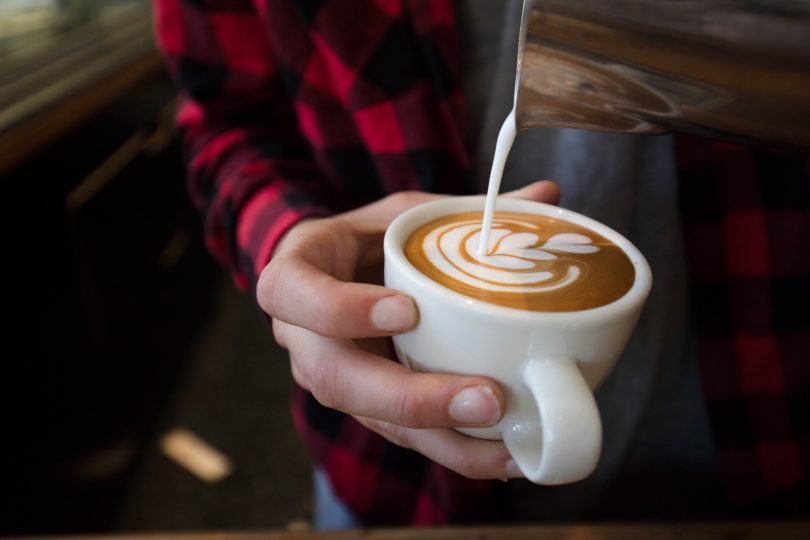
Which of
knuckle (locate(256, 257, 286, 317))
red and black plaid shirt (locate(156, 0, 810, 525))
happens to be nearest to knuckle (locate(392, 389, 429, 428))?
knuckle (locate(256, 257, 286, 317))

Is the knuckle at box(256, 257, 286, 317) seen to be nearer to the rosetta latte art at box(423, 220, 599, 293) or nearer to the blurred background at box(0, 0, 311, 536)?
the rosetta latte art at box(423, 220, 599, 293)

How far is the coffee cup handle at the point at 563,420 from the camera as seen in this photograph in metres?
0.31

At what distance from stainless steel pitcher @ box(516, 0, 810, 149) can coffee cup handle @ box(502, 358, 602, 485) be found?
14 centimetres

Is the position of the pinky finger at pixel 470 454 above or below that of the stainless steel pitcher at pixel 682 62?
below

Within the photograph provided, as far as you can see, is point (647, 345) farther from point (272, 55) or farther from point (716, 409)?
point (272, 55)

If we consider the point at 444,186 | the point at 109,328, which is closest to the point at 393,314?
the point at 444,186

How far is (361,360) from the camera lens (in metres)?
0.40

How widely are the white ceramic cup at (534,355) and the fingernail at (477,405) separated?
0.05 feet

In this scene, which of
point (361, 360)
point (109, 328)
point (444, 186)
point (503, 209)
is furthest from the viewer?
point (109, 328)

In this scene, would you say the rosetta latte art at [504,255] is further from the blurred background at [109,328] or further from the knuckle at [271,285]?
the blurred background at [109,328]

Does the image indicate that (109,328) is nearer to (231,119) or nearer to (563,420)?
(231,119)

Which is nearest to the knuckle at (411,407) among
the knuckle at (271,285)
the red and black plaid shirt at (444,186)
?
the knuckle at (271,285)

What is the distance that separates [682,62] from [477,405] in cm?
20

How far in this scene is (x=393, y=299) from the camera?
368 millimetres
